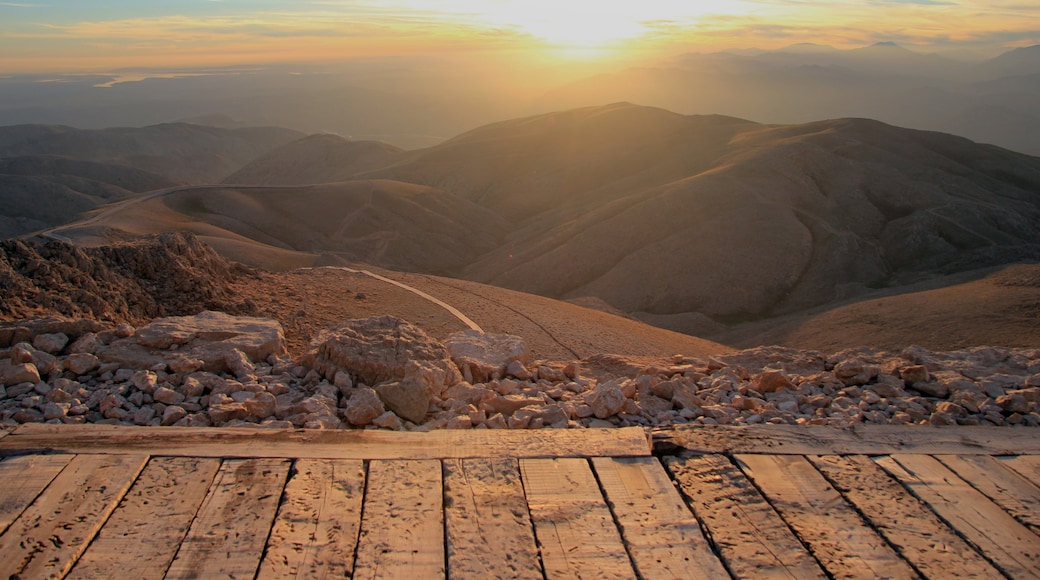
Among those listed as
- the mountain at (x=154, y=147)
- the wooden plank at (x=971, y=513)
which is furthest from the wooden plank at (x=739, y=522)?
the mountain at (x=154, y=147)

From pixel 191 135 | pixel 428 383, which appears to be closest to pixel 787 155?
pixel 428 383

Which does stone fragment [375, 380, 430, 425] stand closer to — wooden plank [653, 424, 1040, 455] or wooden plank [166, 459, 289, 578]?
wooden plank [166, 459, 289, 578]

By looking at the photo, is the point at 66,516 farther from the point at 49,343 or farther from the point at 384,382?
the point at 49,343

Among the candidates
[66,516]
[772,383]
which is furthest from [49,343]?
[772,383]

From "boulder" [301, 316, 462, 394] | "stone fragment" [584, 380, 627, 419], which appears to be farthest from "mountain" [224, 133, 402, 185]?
"stone fragment" [584, 380, 627, 419]

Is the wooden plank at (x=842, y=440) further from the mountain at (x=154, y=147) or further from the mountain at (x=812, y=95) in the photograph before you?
the mountain at (x=812, y=95)

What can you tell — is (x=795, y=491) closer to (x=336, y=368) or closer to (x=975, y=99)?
(x=336, y=368)

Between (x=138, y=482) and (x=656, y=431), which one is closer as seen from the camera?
(x=138, y=482)

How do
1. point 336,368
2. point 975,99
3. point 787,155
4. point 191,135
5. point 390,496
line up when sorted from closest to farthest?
1. point 390,496
2. point 336,368
3. point 787,155
4. point 191,135
5. point 975,99
